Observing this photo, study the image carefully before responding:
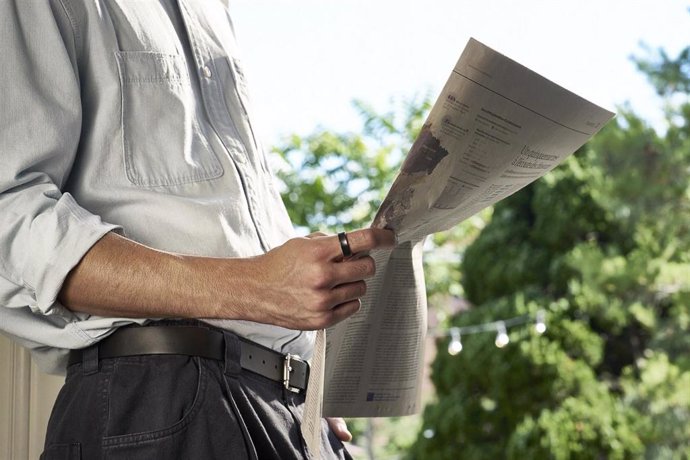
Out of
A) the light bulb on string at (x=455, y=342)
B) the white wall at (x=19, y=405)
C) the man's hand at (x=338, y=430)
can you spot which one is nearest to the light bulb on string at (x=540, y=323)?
the light bulb on string at (x=455, y=342)

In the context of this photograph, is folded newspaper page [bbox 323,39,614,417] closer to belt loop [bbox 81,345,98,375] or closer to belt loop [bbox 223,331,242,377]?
belt loop [bbox 223,331,242,377]

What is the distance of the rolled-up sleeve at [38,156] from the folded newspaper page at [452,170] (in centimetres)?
26

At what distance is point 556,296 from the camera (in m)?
6.64

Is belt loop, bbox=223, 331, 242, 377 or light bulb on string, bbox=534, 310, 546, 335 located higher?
belt loop, bbox=223, 331, 242, 377

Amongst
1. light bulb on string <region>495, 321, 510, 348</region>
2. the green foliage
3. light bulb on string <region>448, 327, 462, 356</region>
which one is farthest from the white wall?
the green foliage

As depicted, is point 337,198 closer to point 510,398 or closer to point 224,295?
point 510,398

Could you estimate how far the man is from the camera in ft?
2.67

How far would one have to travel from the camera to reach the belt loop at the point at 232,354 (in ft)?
2.93

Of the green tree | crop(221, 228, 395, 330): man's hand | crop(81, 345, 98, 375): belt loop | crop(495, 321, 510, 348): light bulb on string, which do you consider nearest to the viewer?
crop(221, 228, 395, 330): man's hand

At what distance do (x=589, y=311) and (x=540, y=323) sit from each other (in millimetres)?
456

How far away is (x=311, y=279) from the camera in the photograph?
78cm

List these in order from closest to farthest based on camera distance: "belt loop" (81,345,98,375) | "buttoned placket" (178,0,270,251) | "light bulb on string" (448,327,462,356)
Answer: "belt loop" (81,345,98,375) < "buttoned placket" (178,0,270,251) < "light bulb on string" (448,327,462,356)

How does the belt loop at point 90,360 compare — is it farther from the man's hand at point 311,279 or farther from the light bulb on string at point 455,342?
the light bulb on string at point 455,342

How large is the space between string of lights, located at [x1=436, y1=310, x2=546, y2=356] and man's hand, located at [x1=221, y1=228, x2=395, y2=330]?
5.38m
